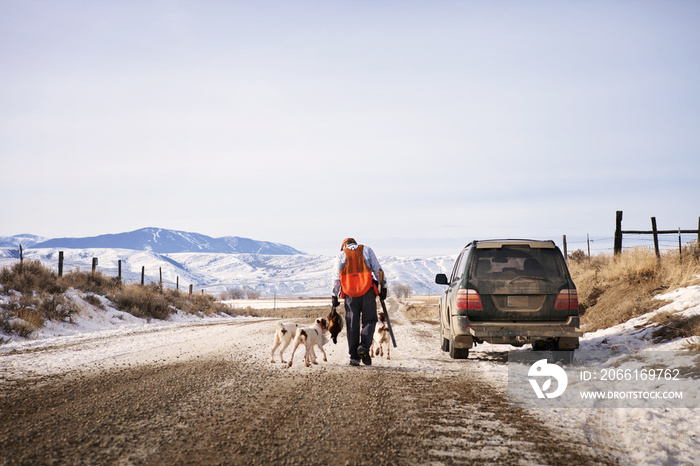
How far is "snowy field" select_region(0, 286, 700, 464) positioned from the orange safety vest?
1.38 metres

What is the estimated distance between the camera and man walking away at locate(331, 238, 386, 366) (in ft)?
31.2

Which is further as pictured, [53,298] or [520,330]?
[53,298]

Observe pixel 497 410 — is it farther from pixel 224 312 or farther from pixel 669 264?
pixel 224 312

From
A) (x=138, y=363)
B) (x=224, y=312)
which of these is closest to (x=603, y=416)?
(x=138, y=363)

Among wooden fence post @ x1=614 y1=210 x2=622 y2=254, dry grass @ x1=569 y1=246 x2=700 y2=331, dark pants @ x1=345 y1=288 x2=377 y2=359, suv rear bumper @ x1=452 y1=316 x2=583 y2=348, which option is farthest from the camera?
wooden fence post @ x1=614 y1=210 x2=622 y2=254

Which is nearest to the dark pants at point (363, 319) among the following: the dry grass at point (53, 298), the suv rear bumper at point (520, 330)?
the suv rear bumper at point (520, 330)

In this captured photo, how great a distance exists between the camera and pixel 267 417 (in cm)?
524

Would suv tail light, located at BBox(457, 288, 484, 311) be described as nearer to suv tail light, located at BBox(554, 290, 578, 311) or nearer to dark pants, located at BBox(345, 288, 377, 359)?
suv tail light, located at BBox(554, 290, 578, 311)

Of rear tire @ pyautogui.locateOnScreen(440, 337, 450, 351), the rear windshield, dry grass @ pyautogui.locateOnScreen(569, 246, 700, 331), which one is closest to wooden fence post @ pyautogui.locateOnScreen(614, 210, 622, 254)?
dry grass @ pyautogui.locateOnScreen(569, 246, 700, 331)

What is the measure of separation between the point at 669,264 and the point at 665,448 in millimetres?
12304

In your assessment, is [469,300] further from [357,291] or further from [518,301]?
[357,291]

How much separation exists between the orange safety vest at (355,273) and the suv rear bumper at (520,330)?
1.95 m

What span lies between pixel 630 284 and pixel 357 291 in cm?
982

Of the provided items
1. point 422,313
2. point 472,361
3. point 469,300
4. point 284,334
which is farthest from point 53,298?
point 422,313
